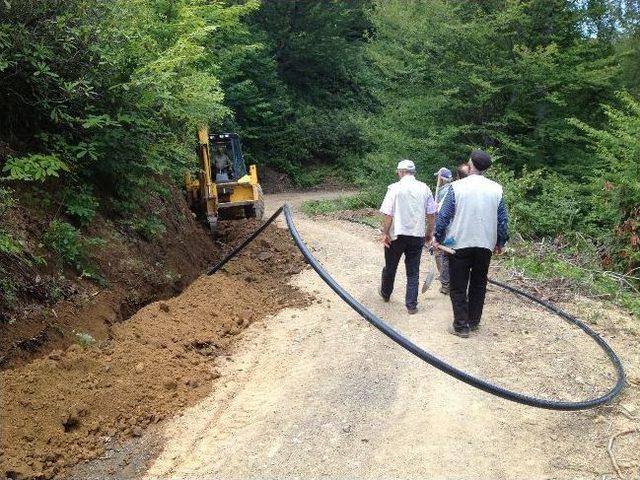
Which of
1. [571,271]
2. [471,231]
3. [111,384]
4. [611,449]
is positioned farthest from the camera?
[571,271]

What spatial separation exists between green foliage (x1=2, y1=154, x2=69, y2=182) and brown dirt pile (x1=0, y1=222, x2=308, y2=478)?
6.23 ft

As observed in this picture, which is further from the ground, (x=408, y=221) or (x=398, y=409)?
(x=408, y=221)

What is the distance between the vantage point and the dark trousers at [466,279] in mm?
5949

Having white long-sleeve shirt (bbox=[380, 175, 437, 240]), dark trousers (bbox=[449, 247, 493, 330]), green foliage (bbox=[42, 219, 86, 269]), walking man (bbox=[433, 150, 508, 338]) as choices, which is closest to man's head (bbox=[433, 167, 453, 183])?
white long-sleeve shirt (bbox=[380, 175, 437, 240])

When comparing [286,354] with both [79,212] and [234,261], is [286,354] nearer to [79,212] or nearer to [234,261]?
[79,212]

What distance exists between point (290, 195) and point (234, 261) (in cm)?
1948

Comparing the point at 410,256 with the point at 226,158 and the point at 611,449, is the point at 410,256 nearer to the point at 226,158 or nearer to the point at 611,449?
the point at 611,449

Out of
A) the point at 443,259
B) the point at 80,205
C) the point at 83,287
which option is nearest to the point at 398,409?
the point at 443,259

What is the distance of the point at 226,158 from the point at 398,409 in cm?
1159

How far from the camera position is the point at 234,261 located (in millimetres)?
9930

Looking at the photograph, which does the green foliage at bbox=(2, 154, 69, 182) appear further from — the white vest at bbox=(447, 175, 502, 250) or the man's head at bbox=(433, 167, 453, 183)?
the man's head at bbox=(433, 167, 453, 183)

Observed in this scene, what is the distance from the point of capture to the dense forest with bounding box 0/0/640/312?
6.89 meters

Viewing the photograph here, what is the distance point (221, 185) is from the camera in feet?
45.6

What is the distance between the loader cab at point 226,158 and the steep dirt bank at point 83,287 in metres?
5.39
